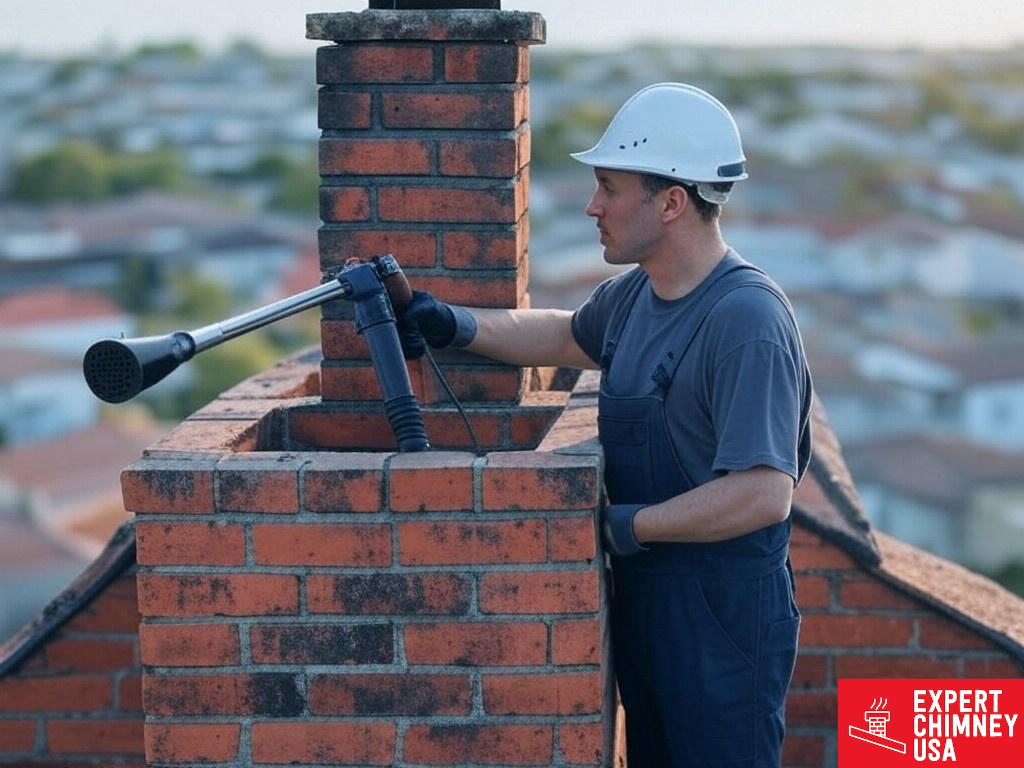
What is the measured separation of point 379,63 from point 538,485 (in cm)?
115

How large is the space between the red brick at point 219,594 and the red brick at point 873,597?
5.93 feet

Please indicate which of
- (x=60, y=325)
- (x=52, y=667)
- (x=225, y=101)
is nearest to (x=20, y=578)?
(x=60, y=325)

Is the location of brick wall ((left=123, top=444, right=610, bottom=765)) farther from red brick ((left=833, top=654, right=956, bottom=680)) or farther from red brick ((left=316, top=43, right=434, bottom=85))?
red brick ((left=833, top=654, right=956, bottom=680))

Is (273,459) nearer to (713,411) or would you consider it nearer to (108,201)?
(713,411)

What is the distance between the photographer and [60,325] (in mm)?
50281

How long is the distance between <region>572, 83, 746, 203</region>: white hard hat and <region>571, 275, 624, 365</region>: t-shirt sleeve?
484 mm

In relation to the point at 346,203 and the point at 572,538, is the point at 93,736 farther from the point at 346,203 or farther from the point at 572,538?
the point at 572,538

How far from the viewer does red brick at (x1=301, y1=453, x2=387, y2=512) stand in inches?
122

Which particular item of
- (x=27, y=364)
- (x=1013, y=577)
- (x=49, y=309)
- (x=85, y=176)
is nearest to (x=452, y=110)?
(x=1013, y=577)

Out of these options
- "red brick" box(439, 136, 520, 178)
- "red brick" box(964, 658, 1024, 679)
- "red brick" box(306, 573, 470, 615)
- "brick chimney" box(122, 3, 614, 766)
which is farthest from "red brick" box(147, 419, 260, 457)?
"red brick" box(964, 658, 1024, 679)

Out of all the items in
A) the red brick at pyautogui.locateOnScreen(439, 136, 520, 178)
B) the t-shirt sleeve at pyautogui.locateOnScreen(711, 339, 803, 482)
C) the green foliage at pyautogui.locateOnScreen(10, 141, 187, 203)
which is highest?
the red brick at pyautogui.locateOnScreen(439, 136, 520, 178)

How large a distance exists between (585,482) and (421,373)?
866 millimetres

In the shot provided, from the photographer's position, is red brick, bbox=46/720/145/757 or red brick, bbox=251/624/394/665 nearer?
red brick, bbox=251/624/394/665

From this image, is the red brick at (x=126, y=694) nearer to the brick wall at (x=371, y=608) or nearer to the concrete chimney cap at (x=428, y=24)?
the brick wall at (x=371, y=608)
